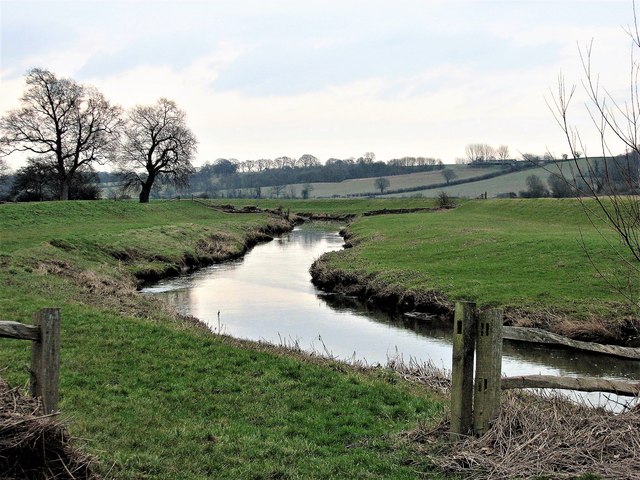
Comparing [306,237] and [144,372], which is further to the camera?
[306,237]

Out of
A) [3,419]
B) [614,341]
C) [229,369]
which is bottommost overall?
[614,341]

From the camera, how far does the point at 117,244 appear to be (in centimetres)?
3238

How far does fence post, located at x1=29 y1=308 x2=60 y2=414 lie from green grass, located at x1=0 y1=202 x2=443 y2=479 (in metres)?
0.95

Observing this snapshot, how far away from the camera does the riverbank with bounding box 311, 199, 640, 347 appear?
60.2 ft

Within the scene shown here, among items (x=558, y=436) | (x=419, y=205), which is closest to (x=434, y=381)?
(x=558, y=436)

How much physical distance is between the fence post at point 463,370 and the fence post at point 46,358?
438cm

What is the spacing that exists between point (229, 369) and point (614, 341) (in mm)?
12325

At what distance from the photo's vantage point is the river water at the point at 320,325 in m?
15.3

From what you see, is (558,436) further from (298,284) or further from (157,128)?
(157,128)

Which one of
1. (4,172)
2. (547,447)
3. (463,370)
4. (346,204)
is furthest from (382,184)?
(547,447)

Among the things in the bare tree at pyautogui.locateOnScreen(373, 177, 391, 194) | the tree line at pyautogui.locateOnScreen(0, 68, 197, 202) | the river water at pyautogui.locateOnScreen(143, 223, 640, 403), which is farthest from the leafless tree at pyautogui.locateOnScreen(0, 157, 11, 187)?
the bare tree at pyautogui.locateOnScreen(373, 177, 391, 194)

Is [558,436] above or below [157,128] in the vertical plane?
below

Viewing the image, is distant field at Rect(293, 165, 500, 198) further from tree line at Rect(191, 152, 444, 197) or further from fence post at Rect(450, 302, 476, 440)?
fence post at Rect(450, 302, 476, 440)

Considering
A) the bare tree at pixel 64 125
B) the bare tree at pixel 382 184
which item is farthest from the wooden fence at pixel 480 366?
the bare tree at pixel 382 184
